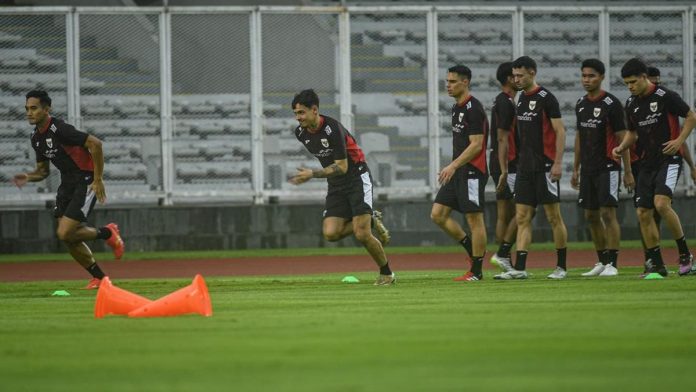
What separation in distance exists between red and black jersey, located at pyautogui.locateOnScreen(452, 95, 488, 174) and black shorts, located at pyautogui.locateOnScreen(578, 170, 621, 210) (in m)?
1.17

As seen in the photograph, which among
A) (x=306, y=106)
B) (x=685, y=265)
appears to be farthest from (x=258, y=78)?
(x=685, y=265)

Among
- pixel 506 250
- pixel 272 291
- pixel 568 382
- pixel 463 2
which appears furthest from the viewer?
pixel 463 2

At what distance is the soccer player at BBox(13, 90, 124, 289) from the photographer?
1566cm

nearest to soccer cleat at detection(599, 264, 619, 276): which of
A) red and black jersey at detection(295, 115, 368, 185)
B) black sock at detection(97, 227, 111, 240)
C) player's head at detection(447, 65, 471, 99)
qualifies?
player's head at detection(447, 65, 471, 99)

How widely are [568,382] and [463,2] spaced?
25.0 metres

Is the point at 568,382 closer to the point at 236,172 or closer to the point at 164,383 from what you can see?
the point at 164,383

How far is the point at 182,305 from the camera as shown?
1038 centimetres

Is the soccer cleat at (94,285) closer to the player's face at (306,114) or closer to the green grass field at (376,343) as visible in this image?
the green grass field at (376,343)

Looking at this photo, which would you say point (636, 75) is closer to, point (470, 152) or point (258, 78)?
point (470, 152)

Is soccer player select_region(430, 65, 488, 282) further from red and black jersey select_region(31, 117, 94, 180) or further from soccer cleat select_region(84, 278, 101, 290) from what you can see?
red and black jersey select_region(31, 117, 94, 180)

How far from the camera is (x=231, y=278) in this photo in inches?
690

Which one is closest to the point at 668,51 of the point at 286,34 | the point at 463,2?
the point at 463,2

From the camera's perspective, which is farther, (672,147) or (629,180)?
(629,180)

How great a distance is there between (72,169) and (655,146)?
6.56 m
